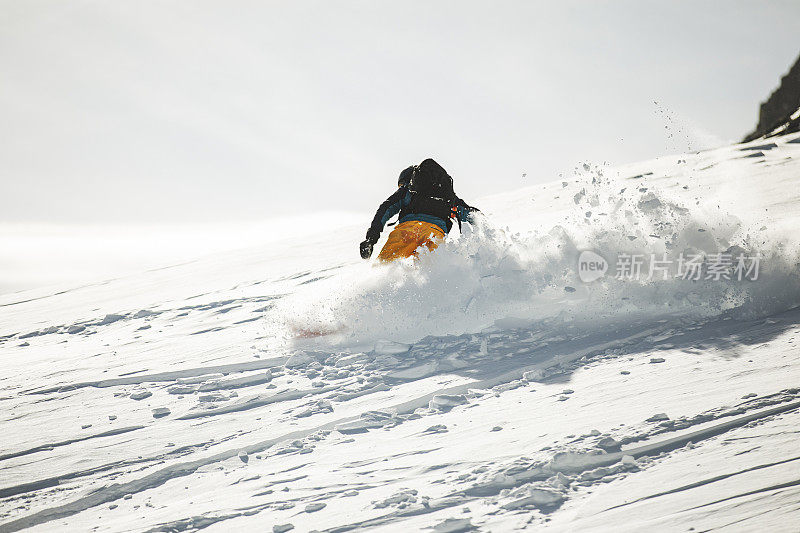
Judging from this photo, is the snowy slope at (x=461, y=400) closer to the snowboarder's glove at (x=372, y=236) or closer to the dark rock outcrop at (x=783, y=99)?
the snowboarder's glove at (x=372, y=236)

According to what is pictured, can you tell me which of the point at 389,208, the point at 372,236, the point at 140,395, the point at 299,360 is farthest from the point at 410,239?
the point at 140,395

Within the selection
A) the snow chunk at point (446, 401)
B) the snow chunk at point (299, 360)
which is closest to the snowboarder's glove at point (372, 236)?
the snow chunk at point (299, 360)

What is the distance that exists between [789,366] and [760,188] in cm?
773

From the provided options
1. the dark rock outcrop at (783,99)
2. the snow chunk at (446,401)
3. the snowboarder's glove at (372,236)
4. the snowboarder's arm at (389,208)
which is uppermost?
the dark rock outcrop at (783,99)

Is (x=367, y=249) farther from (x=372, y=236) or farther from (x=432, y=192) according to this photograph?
(x=432, y=192)

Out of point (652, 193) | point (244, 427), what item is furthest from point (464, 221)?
point (244, 427)

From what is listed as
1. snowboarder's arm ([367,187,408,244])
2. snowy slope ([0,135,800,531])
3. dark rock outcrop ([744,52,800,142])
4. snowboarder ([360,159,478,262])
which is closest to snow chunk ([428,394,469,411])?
snowy slope ([0,135,800,531])

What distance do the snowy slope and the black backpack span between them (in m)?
0.60

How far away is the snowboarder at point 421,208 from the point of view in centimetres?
562

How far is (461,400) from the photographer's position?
336 cm

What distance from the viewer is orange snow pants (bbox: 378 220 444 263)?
17.6 ft

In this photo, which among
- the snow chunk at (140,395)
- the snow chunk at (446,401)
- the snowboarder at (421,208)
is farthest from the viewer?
the snowboarder at (421,208)

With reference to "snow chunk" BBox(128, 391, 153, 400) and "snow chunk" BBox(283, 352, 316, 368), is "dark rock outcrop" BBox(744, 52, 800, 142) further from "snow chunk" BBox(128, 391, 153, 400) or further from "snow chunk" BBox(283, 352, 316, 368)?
"snow chunk" BBox(128, 391, 153, 400)

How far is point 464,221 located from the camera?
6066 millimetres
